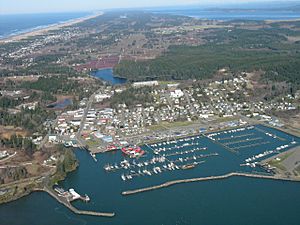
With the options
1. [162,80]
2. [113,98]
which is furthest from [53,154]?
[162,80]

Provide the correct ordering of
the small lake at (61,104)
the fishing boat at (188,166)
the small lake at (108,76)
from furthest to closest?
the small lake at (108,76) < the small lake at (61,104) < the fishing boat at (188,166)

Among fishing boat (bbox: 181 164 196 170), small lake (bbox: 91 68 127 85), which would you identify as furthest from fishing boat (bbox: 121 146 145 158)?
small lake (bbox: 91 68 127 85)

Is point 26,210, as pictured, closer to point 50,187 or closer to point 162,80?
point 50,187

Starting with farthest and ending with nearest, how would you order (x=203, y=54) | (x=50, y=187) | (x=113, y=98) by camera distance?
(x=203, y=54)
(x=113, y=98)
(x=50, y=187)

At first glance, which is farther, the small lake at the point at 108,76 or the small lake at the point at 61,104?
the small lake at the point at 108,76

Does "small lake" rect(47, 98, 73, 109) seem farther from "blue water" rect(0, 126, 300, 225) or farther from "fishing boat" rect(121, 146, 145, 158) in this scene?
"blue water" rect(0, 126, 300, 225)

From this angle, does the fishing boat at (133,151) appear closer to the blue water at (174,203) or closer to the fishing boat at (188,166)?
the blue water at (174,203)

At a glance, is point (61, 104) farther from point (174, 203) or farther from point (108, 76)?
point (174, 203)

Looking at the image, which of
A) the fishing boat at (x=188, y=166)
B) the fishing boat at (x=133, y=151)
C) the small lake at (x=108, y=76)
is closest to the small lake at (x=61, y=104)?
the small lake at (x=108, y=76)
